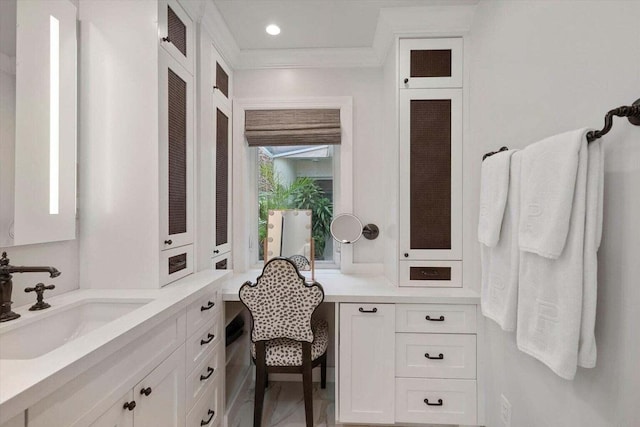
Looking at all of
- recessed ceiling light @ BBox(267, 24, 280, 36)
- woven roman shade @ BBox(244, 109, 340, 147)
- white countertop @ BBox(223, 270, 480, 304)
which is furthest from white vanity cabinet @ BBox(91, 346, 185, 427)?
recessed ceiling light @ BBox(267, 24, 280, 36)

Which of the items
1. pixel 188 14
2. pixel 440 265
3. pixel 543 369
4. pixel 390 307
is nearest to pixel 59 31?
pixel 188 14

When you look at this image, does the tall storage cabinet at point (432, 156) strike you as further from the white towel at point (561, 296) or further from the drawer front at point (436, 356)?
the white towel at point (561, 296)

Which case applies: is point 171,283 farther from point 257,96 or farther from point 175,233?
point 257,96

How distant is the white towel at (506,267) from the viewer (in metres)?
1.22

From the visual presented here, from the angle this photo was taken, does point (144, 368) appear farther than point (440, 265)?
No

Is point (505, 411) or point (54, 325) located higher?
point (54, 325)

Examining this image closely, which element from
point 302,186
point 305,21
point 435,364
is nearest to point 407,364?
Result: point 435,364

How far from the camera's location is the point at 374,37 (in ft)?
6.99

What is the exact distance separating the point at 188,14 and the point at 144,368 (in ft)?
6.05

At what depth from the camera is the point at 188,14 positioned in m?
1.71

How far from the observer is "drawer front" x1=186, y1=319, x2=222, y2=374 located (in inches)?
54.5

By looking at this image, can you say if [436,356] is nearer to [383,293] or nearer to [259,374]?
[383,293]

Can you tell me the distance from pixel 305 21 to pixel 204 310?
6.28ft

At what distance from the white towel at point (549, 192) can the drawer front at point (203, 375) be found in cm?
155
